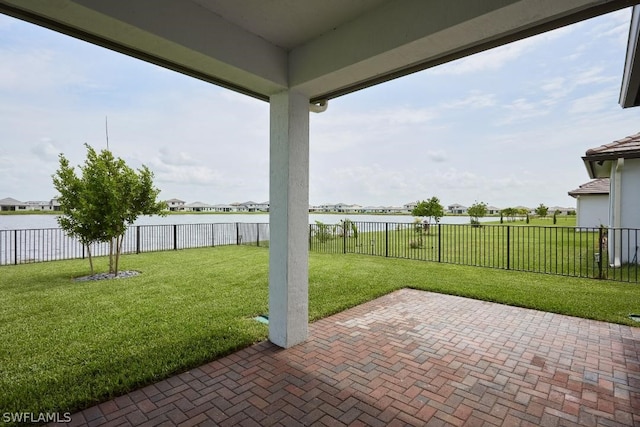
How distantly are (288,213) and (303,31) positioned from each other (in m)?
1.77

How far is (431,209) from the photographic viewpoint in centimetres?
2167

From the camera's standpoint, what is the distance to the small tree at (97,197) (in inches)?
254

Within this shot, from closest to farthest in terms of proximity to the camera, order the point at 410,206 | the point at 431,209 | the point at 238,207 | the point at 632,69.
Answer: the point at 632,69
the point at 238,207
the point at 431,209
the point at 410,206

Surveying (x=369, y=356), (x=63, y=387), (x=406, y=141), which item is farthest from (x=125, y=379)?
(x=406, y=141)

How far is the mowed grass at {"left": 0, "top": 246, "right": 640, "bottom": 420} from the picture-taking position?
255 cm

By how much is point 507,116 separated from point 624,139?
4.46 m

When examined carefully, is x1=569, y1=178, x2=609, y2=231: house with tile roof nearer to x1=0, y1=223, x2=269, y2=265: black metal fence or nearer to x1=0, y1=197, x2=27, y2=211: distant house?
x1=0, y1=223, x2=269, y2=265: black metal fence

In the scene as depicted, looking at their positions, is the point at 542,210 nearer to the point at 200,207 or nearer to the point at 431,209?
the point at 431,209

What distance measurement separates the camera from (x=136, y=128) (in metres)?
9.77

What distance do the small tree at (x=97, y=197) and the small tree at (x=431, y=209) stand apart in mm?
19396

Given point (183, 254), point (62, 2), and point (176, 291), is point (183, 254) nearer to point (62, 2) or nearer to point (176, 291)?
point (176, 291)

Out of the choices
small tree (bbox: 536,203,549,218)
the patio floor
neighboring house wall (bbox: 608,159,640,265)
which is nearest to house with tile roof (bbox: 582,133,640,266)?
neighboring house wall (bbox: 608,159,640,265)

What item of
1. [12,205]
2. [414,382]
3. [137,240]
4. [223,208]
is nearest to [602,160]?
[414,382]

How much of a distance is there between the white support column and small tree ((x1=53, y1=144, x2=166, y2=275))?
5287mm
